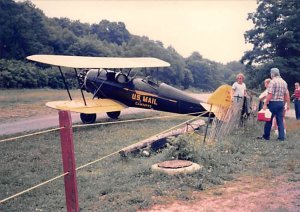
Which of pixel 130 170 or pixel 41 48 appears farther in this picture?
pixel 41 48

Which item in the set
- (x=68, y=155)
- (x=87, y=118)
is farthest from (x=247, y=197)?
(x=87, y=118)

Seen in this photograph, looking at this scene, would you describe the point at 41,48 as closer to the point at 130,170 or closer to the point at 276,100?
the point at 276,100

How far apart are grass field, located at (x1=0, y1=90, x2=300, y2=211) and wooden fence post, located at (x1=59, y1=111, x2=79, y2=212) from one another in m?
0.76

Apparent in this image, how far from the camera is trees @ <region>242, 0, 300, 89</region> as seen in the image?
31.3m

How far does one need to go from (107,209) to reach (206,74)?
9391 cm

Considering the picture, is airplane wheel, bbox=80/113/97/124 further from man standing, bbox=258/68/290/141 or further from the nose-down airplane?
man standing, bbox=258/68/290/141

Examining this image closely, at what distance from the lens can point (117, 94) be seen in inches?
609

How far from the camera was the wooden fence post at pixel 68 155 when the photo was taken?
171 inches

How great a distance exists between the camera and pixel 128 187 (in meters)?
5.95

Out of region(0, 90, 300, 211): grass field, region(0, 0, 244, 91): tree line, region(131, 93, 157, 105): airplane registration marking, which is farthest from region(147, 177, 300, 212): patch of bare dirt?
region(0, 0, 244, 91): tree line

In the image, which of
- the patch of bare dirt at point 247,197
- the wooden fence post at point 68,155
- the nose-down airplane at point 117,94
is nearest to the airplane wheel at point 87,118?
the nose-down airplane at point 117,94

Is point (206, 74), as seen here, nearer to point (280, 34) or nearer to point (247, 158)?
point (280, 34)

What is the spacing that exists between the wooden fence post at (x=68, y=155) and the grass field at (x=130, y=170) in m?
0.76

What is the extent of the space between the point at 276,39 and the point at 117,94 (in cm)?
2158
